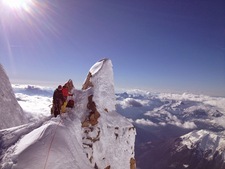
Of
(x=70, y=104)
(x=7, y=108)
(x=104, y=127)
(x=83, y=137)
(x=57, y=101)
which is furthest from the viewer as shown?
(x=7, y=108)

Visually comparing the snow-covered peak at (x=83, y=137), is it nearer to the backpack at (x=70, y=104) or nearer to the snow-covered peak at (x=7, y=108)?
the backpack at (x=70, y=104)

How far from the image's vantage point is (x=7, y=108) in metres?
46.9

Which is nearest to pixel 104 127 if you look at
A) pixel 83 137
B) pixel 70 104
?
pixel 83 137

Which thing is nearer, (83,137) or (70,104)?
(83,137)

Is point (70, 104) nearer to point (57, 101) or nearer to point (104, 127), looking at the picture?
point (57, 101)

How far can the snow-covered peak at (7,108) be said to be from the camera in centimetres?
4381

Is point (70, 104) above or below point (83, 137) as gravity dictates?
above

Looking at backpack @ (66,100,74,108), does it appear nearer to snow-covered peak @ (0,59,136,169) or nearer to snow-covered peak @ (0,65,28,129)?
snow-covered peak @ (0,59,136,169)

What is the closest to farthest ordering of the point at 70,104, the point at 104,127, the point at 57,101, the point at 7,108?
the point at 57,101, the point at 70,104, the point at 104,127, the point at 7,108

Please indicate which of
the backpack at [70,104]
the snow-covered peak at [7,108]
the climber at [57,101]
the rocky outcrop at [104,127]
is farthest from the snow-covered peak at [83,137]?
the snow-covered peak at [7,108]

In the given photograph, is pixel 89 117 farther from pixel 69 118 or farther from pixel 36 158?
pixel 36 158

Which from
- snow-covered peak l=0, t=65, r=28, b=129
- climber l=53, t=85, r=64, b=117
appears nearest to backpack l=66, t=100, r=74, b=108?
climber l=53, t=85, r=64, b=117

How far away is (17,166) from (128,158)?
18744 millimetres

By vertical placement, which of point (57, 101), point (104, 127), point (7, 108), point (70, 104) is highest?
point (57, 101)
